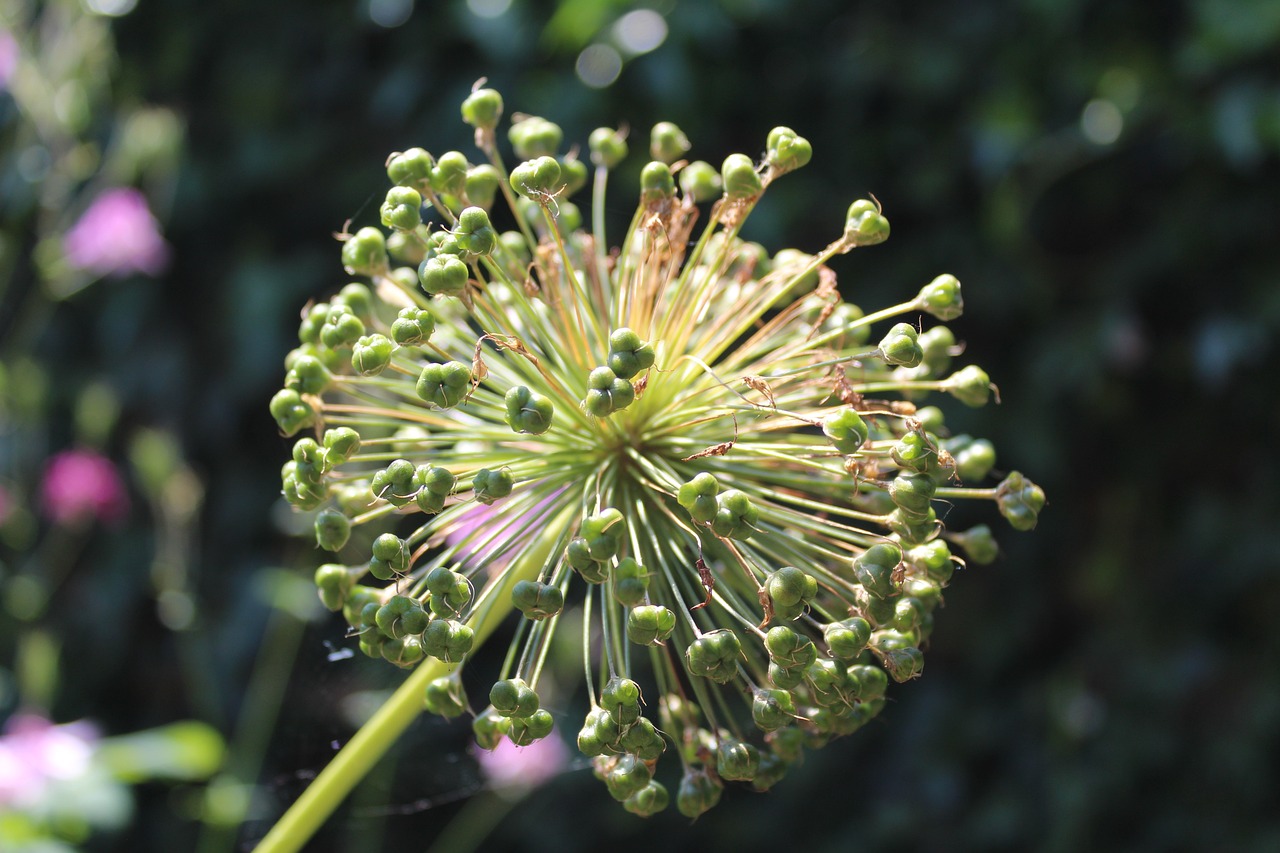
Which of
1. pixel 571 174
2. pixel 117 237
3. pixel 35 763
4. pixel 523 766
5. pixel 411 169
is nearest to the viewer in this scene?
pixel 411 169

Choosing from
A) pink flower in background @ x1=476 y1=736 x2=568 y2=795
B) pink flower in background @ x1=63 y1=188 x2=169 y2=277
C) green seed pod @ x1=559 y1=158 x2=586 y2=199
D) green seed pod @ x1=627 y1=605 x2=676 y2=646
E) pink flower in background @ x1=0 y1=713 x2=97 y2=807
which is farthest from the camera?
pink flower in background @ x1=63 y1=188 x2=169 y2=277

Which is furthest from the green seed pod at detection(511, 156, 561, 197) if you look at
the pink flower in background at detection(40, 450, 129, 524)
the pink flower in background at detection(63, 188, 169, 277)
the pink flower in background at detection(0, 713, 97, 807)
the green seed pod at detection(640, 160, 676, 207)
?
the pink flower in background at detection(40, 450, 129, 524)

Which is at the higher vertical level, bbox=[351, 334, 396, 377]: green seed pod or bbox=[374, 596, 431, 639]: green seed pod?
bbox=[351, 334, 396, 377]: green seed pod

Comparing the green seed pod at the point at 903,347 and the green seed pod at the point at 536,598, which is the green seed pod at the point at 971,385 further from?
the green seed pod at the point at 536,598

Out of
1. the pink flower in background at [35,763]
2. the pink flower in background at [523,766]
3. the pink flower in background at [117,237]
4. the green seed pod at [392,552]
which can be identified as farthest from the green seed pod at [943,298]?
the pink flower in background at [117,237]

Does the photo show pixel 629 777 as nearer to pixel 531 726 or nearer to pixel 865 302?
pixel 531 726

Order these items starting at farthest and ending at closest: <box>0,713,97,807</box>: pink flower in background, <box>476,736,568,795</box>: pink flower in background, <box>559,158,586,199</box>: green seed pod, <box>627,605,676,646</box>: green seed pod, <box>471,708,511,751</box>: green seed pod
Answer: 1. <box>476,736,568,795</box>: pink flower in background
2. <box>0,713,97,807</box>: pink flower in background
3. <box>559,158,586,199</box>: green seed pod
4. <box>471,708,511,751</box>: green seed pod
5. <box>627,605,676,646</box>: green seed pod

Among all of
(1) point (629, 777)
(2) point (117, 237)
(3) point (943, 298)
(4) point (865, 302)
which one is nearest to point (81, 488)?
(2) point (117, 237)

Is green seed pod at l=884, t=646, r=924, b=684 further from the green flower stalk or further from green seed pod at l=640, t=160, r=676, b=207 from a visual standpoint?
green seed pod at l=640, t=160, r=676, b=207
